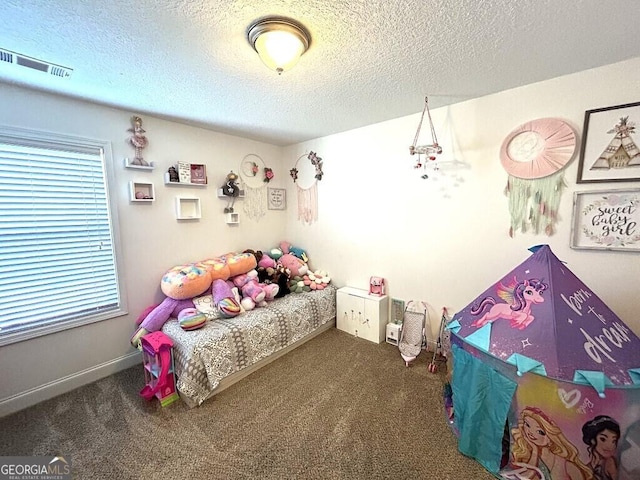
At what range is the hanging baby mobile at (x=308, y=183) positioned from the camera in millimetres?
3236

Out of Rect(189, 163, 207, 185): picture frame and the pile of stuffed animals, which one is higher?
Rect(189, 163, 207, 185): picture frame

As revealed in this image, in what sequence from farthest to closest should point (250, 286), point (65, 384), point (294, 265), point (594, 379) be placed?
1. point (294, 265)
2. point (250, 286)
3. point (65, 384)
4. point (594, 379)

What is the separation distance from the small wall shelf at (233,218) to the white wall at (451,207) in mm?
939

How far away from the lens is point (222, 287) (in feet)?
8.11

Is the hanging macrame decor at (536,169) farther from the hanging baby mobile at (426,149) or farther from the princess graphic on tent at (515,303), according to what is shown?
the princess graphic on tent at (515,303)

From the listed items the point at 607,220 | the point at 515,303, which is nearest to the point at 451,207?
the point at 607,220

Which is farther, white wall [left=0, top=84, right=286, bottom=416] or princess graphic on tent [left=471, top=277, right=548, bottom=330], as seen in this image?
white wall [left=0, top=84, right=286, bottom=416]

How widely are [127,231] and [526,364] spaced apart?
2.98m

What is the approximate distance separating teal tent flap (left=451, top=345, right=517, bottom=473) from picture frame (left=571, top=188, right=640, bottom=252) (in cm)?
120

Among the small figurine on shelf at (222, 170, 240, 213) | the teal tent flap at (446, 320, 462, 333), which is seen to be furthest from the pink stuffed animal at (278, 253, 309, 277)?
the teal tent flap at (446, 320, 462, 333)

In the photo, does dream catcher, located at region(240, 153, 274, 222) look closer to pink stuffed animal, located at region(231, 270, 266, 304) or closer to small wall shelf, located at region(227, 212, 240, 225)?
small wall shelf, located at region(227, 212, 240, 225)

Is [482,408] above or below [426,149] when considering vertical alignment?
below

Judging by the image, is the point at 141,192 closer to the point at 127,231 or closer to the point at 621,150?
the point at 127,231

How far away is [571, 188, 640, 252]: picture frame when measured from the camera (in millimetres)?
1602
